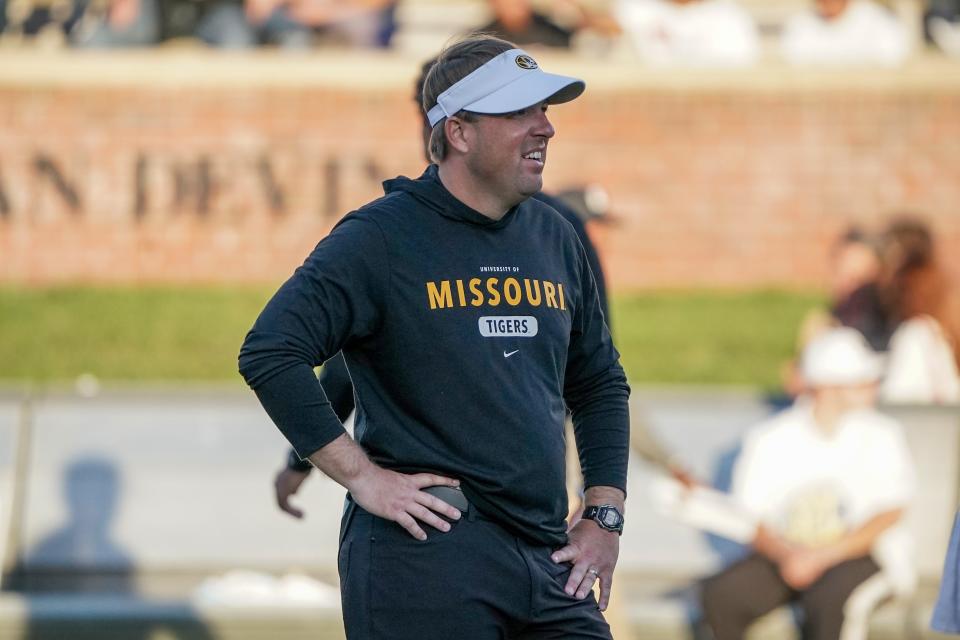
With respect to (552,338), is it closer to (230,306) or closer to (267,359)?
(267,359)

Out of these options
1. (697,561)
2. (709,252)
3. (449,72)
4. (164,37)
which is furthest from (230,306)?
(449,72)

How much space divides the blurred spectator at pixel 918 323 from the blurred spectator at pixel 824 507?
4.10 feet

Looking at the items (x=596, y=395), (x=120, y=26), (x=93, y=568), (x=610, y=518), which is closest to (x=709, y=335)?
(x=93, y=568)

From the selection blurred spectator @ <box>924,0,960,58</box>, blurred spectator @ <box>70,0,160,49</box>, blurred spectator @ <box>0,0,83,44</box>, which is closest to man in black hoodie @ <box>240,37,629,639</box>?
blurred spectator @ <box>70,0,160,49</box>

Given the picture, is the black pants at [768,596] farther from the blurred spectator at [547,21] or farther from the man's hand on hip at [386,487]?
the blurred spectator at [547,21]

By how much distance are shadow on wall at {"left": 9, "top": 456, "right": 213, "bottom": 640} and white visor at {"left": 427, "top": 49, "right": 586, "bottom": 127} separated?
3.70m

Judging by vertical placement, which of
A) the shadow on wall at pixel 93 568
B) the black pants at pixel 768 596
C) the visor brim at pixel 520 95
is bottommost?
the shadow on wall at pixel 93 568

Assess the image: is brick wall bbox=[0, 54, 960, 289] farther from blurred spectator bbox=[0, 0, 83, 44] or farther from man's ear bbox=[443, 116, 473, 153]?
man's ear bbox=[443, 116, 473, 153]

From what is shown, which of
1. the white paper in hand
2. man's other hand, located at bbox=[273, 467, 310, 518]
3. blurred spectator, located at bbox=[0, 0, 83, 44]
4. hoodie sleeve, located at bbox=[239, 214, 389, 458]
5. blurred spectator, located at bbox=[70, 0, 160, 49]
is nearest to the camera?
hoodie sleeve, located at bbox=[239, 214, 389, 458]

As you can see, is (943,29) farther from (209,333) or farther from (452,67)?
(452,67)

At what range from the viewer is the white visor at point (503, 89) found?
134 inches

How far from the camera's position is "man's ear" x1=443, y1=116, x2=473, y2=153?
348 centimetres

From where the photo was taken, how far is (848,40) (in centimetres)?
1265

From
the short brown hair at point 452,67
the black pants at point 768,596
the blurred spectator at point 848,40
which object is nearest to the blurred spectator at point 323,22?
the blurred spectator at point 848,40
